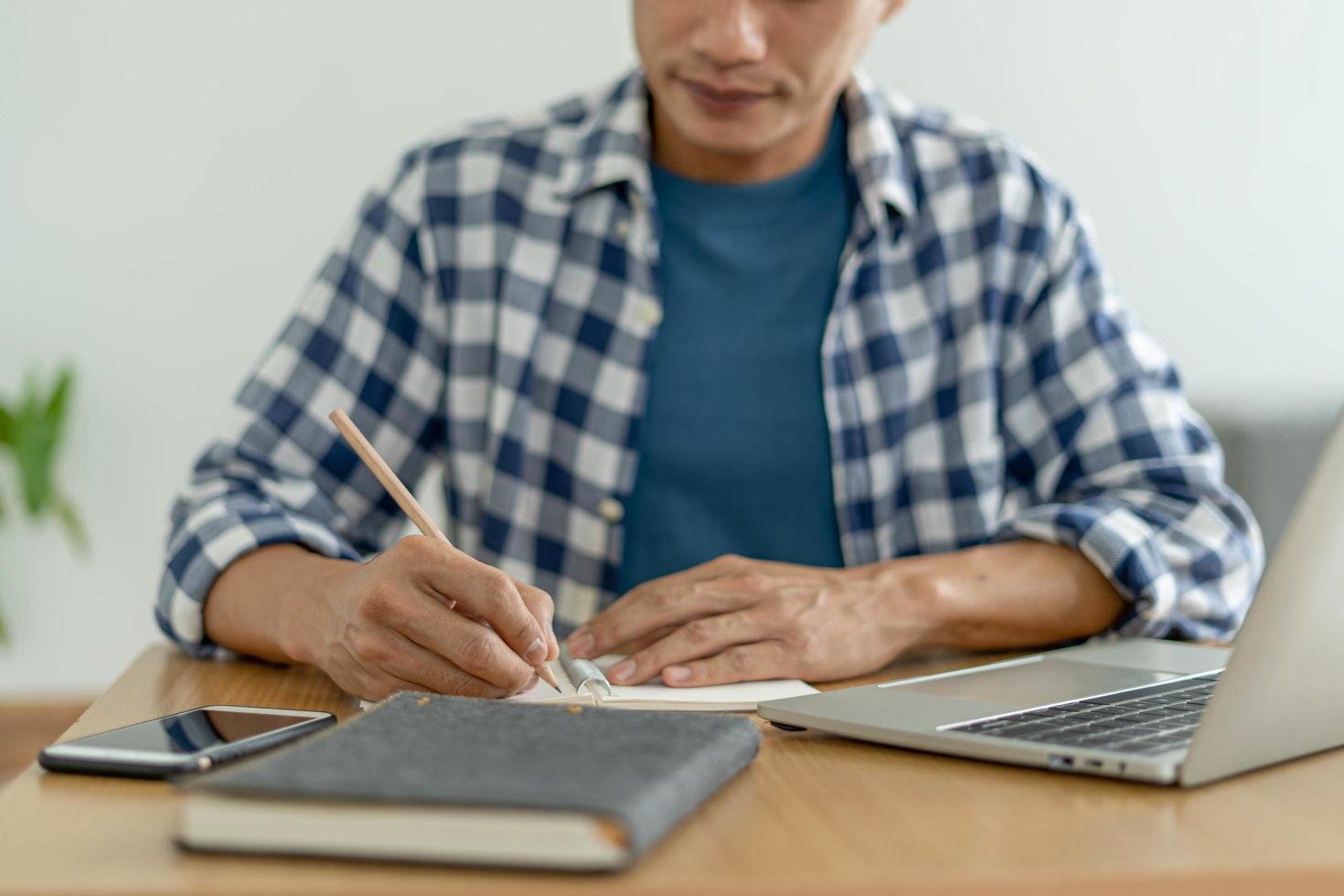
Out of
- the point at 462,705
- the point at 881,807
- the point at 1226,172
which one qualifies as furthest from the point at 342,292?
the point at 1226,172

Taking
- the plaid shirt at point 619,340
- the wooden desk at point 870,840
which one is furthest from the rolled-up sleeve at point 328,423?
the wooden desk at point 870,840

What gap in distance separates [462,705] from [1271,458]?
1.66m

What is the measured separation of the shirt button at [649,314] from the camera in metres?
1.31

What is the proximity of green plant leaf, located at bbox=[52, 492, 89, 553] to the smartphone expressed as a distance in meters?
1.57

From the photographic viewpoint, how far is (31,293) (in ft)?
6.75

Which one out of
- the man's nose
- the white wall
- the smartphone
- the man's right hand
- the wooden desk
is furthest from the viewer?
the white wall

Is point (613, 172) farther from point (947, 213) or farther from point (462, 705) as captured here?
point (462, 705)

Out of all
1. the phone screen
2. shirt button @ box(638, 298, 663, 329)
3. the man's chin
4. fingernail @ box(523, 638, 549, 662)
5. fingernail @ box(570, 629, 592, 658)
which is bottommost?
fingernail @ box(570, 629, 592, 658)

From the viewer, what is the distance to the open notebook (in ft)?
2.46

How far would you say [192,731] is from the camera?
648 millimetres

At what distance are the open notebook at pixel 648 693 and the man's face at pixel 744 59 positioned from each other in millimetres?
566

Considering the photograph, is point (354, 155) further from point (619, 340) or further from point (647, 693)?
point (647, 693)

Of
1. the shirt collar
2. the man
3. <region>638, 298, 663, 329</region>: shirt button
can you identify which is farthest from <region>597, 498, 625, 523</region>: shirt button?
the shirt collar

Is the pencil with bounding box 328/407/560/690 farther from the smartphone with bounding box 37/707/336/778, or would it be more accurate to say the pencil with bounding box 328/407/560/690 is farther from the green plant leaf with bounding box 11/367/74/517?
the green plant leaf with bounding box 11/367/74/517
